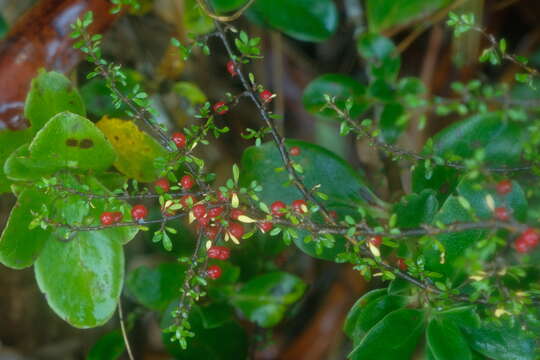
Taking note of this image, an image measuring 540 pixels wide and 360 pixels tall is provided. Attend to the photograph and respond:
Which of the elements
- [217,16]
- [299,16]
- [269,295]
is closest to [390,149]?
[217,16]

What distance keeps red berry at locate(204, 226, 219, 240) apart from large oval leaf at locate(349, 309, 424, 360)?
0.37 meters

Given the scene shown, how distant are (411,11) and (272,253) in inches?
34.0

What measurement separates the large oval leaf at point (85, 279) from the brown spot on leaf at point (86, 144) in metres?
0.20

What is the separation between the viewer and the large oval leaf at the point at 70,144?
1.25 m

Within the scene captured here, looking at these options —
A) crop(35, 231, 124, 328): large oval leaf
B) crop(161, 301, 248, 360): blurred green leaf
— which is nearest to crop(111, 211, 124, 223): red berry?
crop(35, 231, 124, 328): large oval leaf

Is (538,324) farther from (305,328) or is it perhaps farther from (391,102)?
(305,328)

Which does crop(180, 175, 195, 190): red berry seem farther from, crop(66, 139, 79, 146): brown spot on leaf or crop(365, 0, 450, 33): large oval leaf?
crop(365, 0, 450, 33): large oval leaf

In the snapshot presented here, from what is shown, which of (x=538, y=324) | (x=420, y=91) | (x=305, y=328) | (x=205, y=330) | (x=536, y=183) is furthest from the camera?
(x=305, y=328)

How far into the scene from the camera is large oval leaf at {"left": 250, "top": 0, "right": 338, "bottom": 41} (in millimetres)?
1729

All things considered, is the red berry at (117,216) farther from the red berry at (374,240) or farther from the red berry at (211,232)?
the red berry at (374,240)

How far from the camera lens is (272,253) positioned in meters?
1.73

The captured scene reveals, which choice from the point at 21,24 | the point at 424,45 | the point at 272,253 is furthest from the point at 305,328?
the point at 21,24

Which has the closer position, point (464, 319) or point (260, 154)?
point (464, 319)

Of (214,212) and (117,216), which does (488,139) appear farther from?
(117,216)
